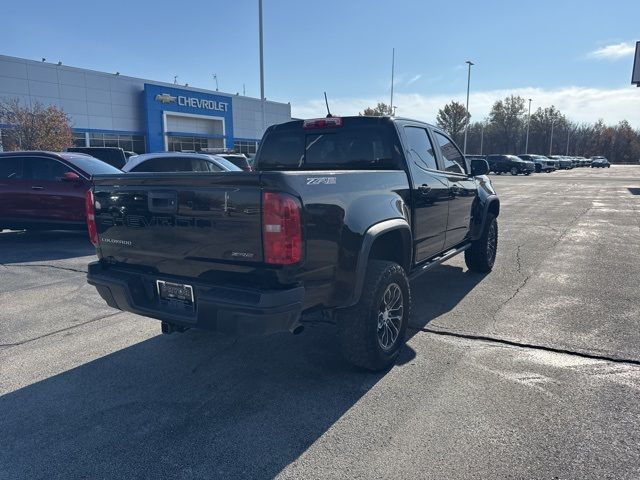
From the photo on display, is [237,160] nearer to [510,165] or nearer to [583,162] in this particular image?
[510,165]

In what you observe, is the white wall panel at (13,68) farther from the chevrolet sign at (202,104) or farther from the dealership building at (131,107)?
the chevrolet sign at (202,104)

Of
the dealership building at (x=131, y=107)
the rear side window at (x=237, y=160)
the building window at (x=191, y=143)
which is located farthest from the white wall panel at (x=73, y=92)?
the rear side window at (x=237, y=160)

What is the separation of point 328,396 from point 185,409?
39.1 inches

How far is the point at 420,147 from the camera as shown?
479 centimetres

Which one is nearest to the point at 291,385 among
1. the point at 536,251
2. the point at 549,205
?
the point at 536,251

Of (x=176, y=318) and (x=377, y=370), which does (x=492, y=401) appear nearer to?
(x=377, y=370)

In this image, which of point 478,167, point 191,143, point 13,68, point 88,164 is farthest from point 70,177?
point 191,143

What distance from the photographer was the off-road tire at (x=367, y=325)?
3424 millimetres

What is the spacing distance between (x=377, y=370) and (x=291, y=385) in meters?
0.68

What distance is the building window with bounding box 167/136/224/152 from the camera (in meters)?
39.6

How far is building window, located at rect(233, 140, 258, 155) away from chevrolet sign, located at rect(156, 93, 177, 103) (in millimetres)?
8747

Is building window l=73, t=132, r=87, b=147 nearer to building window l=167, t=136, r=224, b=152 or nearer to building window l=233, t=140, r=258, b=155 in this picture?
building window l=167, t=136, r=224, b=152

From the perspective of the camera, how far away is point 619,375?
355cm

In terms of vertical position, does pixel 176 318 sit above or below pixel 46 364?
above
